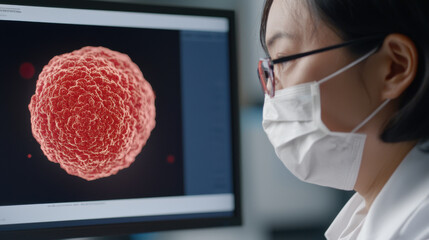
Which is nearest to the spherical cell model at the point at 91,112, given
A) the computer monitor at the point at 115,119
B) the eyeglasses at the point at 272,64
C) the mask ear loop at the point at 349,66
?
the computer monitor at the point at 115,119

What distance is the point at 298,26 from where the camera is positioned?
61 centimetres

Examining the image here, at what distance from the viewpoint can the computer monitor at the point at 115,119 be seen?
672mm

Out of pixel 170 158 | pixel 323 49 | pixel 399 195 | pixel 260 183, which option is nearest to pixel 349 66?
pixel 323 49

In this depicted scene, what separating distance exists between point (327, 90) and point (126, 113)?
1.11ft

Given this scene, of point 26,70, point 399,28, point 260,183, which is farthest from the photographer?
point 260,183

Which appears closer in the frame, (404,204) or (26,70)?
(404,204)

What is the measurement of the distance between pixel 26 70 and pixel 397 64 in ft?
1.85

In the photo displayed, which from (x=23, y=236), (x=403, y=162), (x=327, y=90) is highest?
(x=327, y=90)

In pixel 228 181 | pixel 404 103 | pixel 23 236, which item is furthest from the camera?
pixel 228 181

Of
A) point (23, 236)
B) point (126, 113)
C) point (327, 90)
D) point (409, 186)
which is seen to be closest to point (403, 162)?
point (409, 186)

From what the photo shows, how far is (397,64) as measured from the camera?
56 centimetres

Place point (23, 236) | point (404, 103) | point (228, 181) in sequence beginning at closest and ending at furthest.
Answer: point (404, 103)
point (23, 236)
point (228, 181)

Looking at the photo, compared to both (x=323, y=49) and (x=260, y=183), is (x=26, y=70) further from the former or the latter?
(x=260, y=183)

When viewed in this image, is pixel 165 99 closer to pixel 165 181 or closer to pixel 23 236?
pixel 165 181
